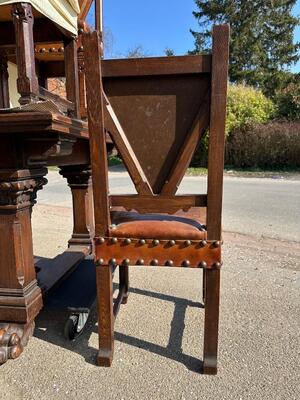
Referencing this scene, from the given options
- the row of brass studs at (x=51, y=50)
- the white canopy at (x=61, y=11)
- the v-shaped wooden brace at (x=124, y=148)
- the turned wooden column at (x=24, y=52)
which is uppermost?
the row of brass studs at (x=51, y=50)

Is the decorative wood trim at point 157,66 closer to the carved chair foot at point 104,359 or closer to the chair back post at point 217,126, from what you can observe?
the chair back post at point 217,126

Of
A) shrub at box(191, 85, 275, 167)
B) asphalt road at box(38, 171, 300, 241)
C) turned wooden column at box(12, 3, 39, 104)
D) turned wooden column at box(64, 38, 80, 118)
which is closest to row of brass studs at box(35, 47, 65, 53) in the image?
turned wooden column at box(64, 38, 80, 118)

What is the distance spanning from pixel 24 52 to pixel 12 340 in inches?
68.8

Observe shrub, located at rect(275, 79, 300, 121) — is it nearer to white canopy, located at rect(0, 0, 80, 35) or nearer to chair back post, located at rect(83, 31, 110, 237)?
white canopy, located at rect(0, 0, 80, 35)

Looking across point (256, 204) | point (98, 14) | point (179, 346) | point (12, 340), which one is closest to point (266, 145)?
point (256, 204)

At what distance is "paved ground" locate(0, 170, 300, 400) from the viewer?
5.63 feet

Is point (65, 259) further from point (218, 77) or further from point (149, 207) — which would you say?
point (218, 77)

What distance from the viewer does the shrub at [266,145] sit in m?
13.3

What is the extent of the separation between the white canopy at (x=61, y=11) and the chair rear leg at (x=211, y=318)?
2.21 metres

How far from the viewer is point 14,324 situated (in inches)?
78.3

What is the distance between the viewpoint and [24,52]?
2.22 meters

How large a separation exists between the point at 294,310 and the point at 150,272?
128 centimetres

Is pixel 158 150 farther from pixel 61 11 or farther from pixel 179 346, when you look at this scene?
pixel 61 11

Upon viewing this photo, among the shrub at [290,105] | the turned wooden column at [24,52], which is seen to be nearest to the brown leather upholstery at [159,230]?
the turned wooden column at [24,52]
